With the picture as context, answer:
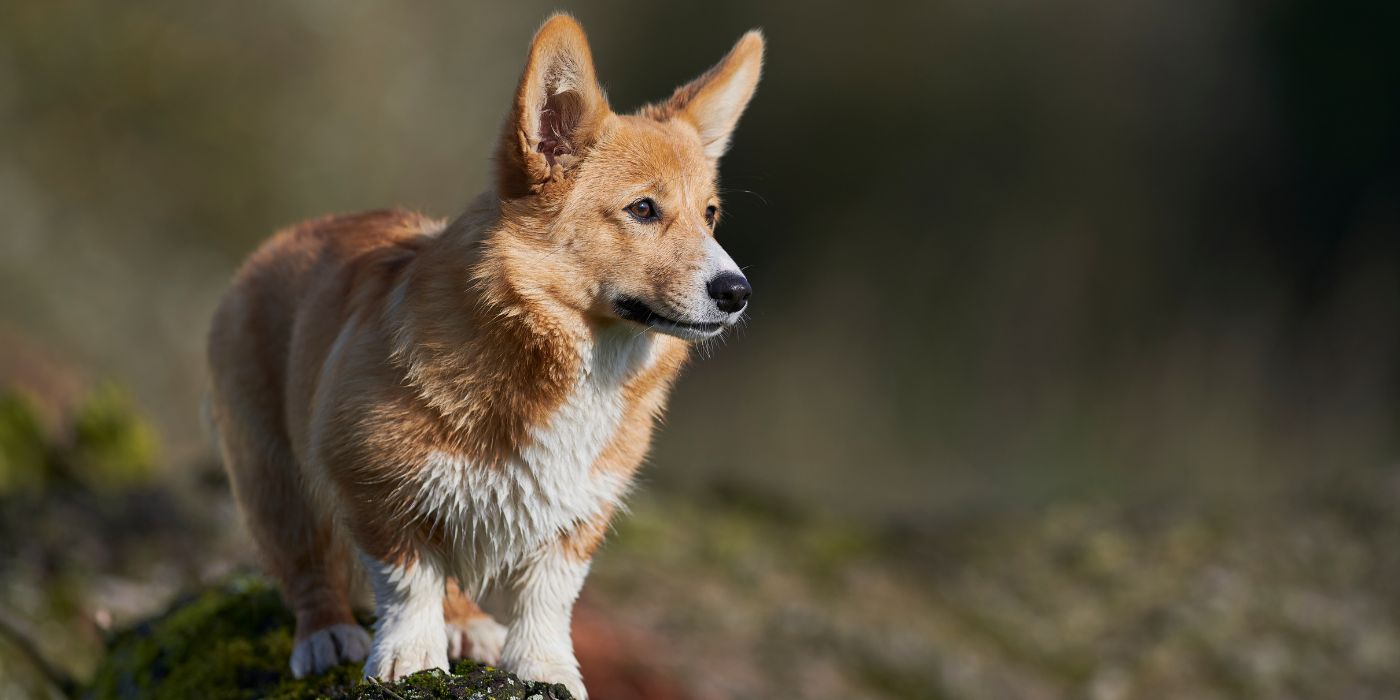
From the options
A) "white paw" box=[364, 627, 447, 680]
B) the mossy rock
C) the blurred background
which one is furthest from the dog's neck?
the blurred background

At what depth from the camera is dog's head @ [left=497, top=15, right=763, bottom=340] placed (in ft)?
12.5

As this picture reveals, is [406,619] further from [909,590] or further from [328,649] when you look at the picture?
[909,590]

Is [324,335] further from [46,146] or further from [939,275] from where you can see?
[939,275]

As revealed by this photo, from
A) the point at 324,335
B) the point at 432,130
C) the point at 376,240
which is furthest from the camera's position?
the point at 432,130

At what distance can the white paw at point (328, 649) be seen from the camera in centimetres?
418

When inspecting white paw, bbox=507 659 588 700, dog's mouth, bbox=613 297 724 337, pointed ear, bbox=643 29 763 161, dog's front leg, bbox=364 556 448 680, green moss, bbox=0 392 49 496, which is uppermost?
pointed ear, bbox=643 29 763 161

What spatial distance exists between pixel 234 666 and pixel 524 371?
154cm

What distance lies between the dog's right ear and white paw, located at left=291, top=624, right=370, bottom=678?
1.54m

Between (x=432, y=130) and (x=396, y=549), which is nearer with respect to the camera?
(x=396, y=549)

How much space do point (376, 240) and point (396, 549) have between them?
4.38 ft

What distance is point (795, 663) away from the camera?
799cm

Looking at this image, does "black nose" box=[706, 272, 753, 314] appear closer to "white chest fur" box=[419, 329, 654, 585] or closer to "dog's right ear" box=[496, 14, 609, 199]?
"white chest fur" box=[419, 329, 654, 585]

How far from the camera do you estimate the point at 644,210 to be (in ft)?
13.1

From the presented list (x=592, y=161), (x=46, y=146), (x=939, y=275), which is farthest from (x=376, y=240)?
(x=939, y=275)
